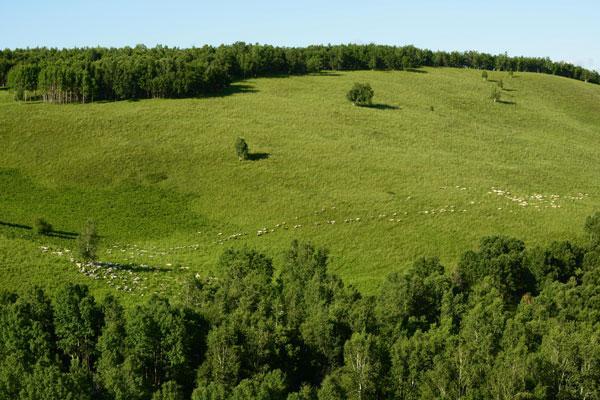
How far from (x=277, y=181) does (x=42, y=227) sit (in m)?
34.1

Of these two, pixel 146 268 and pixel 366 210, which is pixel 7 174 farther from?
pixel 366 210

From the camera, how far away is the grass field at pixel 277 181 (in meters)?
72.4

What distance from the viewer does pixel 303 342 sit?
47.0 m

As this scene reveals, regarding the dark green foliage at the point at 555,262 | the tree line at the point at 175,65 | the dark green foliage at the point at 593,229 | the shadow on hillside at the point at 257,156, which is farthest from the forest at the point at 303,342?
the tree line at the point at 175,65

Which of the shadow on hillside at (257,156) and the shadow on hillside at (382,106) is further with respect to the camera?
the shadow on hillside at (382,106)

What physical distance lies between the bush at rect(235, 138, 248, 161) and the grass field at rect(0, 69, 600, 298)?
63.1 inches

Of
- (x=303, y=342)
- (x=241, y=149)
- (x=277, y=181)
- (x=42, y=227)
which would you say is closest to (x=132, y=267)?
(x=42, y=227)

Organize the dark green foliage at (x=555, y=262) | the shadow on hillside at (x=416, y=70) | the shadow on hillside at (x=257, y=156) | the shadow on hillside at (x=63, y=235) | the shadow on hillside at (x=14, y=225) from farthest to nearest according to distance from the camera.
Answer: the shadow on hillside at (x=416, y=70) < the shadow on hillside at (x=257, y=156) < the shadow on hillside at (x=14, y=225) < the shadow on hillside at (x=63, y=235) < the dark green foliage at (x=555, y=262)

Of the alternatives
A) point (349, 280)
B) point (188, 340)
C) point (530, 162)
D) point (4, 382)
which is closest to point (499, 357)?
point (188, 340)

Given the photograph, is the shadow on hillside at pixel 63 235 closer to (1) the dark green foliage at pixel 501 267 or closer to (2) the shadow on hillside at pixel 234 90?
(1) the dark green foliage at pixel 501 267

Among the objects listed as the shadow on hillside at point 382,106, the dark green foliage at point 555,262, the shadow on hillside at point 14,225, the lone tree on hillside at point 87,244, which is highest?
the shadow on hillside at point 382,106

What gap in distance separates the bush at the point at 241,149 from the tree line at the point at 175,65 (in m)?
33.5

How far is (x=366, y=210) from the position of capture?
83312 mm

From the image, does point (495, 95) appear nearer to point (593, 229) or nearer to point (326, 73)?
point (326, 73)
